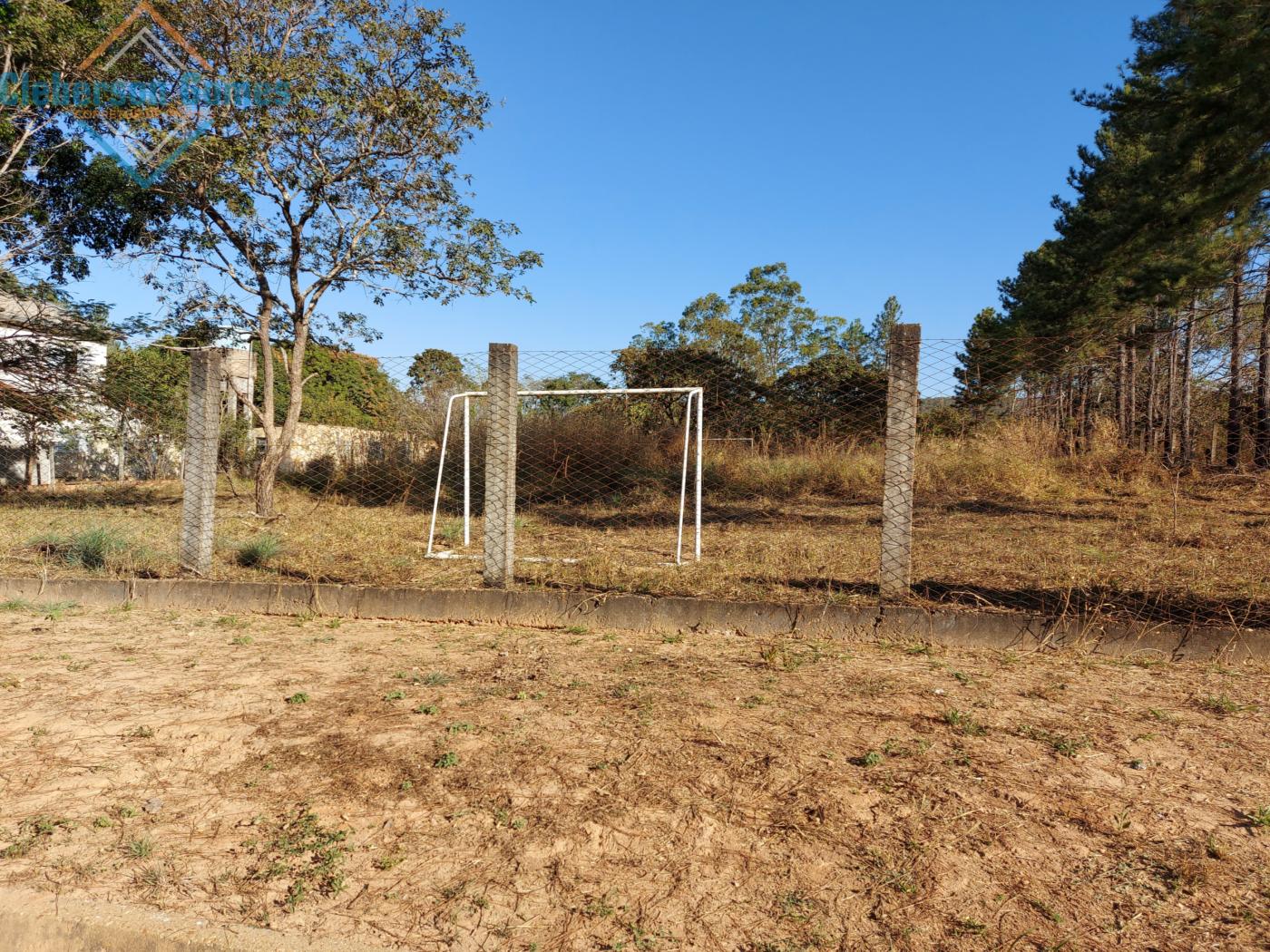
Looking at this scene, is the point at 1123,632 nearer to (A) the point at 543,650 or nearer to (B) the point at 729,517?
(A) the point at 543,650

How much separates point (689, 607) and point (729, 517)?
4.96 meters

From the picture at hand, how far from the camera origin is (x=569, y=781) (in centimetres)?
233

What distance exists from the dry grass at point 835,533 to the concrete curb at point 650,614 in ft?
0.99

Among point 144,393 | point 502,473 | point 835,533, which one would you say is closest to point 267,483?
point 144,393

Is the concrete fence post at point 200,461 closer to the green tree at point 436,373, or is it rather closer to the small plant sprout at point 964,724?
the green tree at point 436,373

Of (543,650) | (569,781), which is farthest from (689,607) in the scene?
(569,781)

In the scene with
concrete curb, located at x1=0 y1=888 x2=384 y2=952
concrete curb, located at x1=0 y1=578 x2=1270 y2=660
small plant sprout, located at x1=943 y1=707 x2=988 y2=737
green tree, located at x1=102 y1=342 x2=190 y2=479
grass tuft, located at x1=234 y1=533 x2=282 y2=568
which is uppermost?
green tree, located at x1=102 y1=342 x2=190 y2=479

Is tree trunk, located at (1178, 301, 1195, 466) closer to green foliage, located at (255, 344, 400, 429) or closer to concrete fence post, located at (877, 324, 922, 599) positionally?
concrete fence post, located at (877, 324, 922, 599)

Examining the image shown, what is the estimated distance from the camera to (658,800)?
87.1 inches

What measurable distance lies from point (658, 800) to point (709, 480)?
30.6ft

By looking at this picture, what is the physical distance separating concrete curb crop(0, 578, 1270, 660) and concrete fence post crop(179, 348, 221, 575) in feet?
0.94

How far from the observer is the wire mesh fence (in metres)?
4.80

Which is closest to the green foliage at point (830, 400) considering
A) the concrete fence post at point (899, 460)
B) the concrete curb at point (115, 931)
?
the concrete fence post at point (899, 460)

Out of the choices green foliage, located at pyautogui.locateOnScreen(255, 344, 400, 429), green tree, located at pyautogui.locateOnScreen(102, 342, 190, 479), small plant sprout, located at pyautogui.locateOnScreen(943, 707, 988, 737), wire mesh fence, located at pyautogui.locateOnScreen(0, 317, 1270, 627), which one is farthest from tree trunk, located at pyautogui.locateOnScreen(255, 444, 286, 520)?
small plant sprout, located at pyautogui.locateOnScreen(943, 707, 988, 737)
